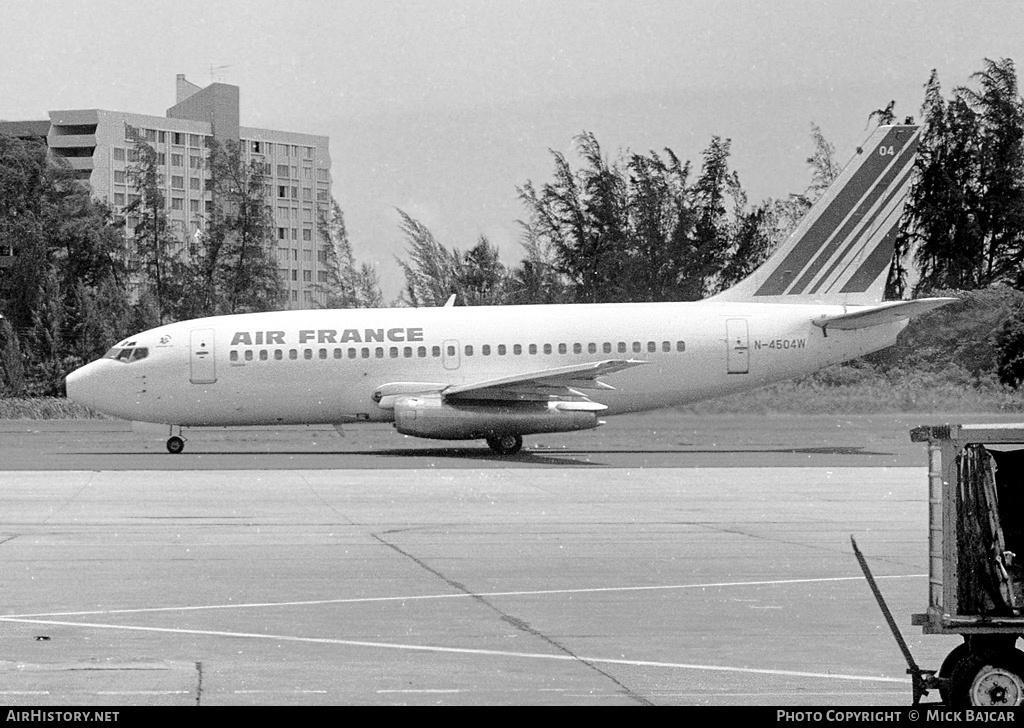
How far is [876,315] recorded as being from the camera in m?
35.4

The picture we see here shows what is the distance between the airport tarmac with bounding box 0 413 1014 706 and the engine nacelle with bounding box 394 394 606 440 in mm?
4642

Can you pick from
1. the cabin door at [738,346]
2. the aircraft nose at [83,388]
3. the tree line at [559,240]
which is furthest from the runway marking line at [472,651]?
the tree line at [559,240]

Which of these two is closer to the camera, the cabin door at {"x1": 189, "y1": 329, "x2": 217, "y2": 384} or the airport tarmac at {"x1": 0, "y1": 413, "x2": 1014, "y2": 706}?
the airport tarmac at {"x1": 0, "y1": 413, "x2": 1014, "y2": 706}

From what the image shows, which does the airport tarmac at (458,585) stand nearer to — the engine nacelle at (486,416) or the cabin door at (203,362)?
the engine nacelle at (486,416)

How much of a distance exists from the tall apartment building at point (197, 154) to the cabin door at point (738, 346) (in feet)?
368

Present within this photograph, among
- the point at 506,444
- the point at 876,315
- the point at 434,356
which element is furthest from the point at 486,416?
the point at 876,315

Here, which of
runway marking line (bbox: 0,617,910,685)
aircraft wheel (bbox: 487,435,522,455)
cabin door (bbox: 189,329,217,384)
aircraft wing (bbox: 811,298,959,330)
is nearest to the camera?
runway marking line (bbox: 0,617,910,685)

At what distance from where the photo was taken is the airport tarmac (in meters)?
9.45

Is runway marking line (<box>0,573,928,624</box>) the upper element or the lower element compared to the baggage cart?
lower

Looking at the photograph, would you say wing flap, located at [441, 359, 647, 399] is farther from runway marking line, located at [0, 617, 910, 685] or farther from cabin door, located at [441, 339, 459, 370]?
runway marking line, located at [0, 617, 910, 685]

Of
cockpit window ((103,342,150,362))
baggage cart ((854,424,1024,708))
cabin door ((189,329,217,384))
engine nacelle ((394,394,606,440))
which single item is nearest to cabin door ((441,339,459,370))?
engine nacelle ((394,394,606,440))

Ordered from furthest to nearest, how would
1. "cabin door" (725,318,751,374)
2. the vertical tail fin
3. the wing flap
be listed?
the vertical tail fin → "cabin door" (725,318,751,374) → the wing flap

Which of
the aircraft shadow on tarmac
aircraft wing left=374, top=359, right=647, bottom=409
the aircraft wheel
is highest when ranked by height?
aircraft wing left=374, top=359, right=647, bottom=409

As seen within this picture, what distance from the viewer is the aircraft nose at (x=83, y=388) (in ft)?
121
